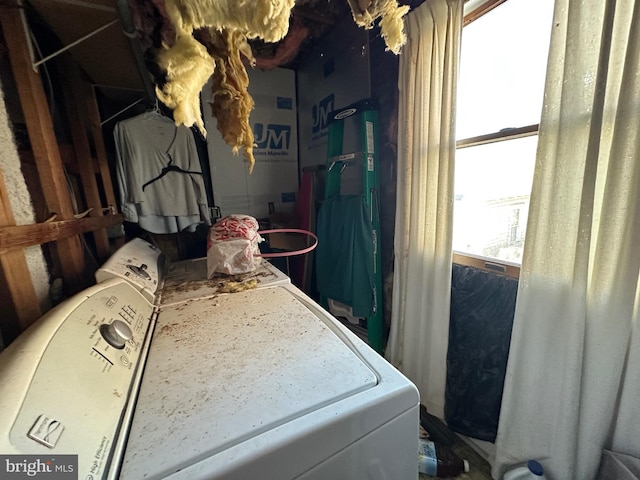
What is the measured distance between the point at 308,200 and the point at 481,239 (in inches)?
A: 50.1

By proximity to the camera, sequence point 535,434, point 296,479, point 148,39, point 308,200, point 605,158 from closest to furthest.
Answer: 1. point 296,479
2. point 605,158
3. point 535,434
4. point 148,39
5. point 308,200

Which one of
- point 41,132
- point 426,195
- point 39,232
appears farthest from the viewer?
point 426,195

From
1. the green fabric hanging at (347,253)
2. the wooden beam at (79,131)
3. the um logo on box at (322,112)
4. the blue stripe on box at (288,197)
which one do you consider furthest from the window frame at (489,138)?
the wooden beam at (79,131)

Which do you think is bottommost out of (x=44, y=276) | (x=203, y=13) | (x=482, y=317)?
(x=482, y=317)

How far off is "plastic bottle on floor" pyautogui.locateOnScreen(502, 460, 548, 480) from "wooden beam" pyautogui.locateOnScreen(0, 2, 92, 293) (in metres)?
1.75

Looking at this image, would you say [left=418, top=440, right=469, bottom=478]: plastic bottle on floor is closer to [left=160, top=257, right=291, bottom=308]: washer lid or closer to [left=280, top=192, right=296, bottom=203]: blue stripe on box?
[left=160, top=257, right=291, bottom=308]: washer lid

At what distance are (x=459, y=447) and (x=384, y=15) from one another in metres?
1.76

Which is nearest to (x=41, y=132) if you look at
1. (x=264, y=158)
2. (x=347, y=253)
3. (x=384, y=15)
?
(x=384, y=15)

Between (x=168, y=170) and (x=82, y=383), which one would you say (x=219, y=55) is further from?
(x=168, y=170)

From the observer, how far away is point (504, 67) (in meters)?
1.04

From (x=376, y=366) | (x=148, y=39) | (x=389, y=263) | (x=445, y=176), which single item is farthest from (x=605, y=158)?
(x=148, y=39)

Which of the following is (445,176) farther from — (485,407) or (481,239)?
(485,407)

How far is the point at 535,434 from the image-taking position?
37.0 inches

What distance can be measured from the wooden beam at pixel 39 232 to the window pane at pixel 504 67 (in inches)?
62.1
